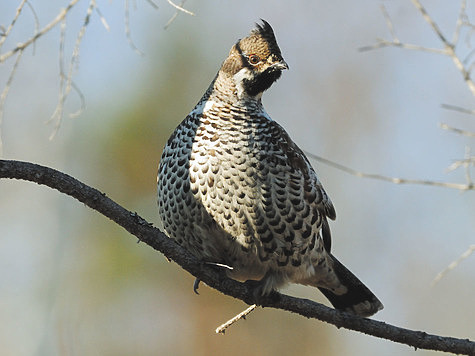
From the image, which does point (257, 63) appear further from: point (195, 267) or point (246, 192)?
point (195, 267)

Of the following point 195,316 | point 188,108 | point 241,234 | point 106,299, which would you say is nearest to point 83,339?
point 106,299

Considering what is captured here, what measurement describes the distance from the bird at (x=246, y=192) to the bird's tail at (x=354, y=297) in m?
0.39

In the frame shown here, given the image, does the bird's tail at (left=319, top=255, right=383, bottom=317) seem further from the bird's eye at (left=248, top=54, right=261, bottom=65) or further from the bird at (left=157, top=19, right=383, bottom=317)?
the bird's eye at (left=248, top=54, right=261, bottom=65)

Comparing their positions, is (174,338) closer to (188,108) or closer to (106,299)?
(106,299)

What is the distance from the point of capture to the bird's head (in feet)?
17.7

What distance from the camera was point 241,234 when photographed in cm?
476

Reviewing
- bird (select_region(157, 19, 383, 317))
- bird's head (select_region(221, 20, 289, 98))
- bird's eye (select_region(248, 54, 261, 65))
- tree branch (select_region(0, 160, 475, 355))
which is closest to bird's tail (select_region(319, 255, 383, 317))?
bird (select_region(157, 19, 383, 317))

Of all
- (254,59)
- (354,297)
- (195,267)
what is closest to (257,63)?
(254,59)

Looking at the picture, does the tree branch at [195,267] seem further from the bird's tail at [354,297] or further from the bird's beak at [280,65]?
the bird's beak at [280,65]

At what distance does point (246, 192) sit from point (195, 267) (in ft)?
2.48

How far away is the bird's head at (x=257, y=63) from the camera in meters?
5.39

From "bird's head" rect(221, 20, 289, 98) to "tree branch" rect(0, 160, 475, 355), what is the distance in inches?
60.3

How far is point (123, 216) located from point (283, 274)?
5.49 ft

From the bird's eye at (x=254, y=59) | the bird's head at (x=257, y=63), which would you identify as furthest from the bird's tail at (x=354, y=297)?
the bird's eye at (x=254, y=59)
